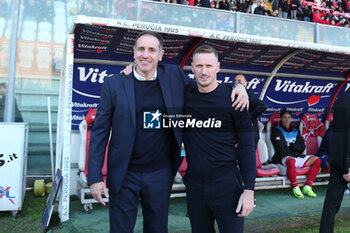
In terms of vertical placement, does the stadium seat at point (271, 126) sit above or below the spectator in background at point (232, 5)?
below

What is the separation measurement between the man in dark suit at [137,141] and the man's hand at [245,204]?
0.54 metres

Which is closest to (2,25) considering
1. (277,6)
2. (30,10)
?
(30,10)

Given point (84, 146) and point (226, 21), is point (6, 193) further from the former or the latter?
point (226, 21)

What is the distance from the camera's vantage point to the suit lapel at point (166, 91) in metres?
2.14

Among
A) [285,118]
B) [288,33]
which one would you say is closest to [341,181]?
[285,118]

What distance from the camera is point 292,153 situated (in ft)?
18.7

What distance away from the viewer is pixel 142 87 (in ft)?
7.14

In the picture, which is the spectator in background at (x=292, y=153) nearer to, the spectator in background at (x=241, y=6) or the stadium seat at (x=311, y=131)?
the stadium seat at (x=311, y=131)

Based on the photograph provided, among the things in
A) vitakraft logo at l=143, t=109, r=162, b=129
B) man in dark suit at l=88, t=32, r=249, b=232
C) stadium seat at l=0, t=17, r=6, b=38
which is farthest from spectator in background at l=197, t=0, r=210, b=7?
vitakraft logo at l=143, t=109, r=162, b=129

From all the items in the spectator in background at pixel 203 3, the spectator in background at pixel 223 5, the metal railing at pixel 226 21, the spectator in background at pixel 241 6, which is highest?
the spectator in background at pixel 241 6

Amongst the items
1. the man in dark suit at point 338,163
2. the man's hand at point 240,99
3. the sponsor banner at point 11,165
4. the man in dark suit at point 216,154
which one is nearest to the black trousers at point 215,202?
the man in dark suit at point 216,154

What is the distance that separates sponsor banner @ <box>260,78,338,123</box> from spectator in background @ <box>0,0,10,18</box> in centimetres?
560

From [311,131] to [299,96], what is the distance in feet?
2.67

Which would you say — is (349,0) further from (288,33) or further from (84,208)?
(84,208)
